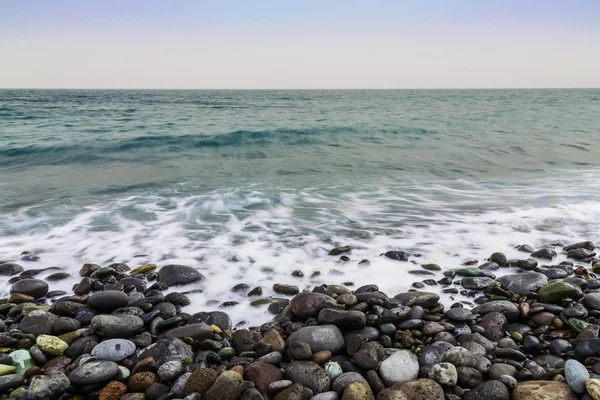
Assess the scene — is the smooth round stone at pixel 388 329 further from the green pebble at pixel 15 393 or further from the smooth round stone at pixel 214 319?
the green pebble at pixel 15 393

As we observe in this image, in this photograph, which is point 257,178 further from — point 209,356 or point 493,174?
point 209,356

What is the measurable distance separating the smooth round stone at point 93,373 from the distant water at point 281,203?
3.92ft

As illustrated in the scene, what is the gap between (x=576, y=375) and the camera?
2502 mm

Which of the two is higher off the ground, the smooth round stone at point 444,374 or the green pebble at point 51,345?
the smooth round stone at point 444,374

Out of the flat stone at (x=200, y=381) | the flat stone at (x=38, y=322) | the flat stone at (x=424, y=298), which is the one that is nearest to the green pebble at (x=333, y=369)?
the flat stone at (x=200, y=381)

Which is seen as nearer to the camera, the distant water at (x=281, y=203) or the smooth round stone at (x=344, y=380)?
the smooth round stone at (x=344, y=380)

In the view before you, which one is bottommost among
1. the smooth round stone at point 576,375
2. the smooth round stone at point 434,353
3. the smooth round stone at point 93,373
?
the smooth round stone at point 93,373

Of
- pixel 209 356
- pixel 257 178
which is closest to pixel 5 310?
pixel 209 356

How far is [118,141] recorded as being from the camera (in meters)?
15.5

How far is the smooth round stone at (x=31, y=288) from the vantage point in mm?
4051

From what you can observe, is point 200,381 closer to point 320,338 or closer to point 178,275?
point 320,338

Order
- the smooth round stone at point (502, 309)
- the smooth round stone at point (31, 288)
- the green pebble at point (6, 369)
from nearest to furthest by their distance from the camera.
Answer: the green pebble at point (6, 369) → the smooth round stone at point (502, 309) → the smooth round stone at point (31, 288)

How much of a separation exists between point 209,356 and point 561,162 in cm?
1297

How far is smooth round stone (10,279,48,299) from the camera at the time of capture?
405cm
